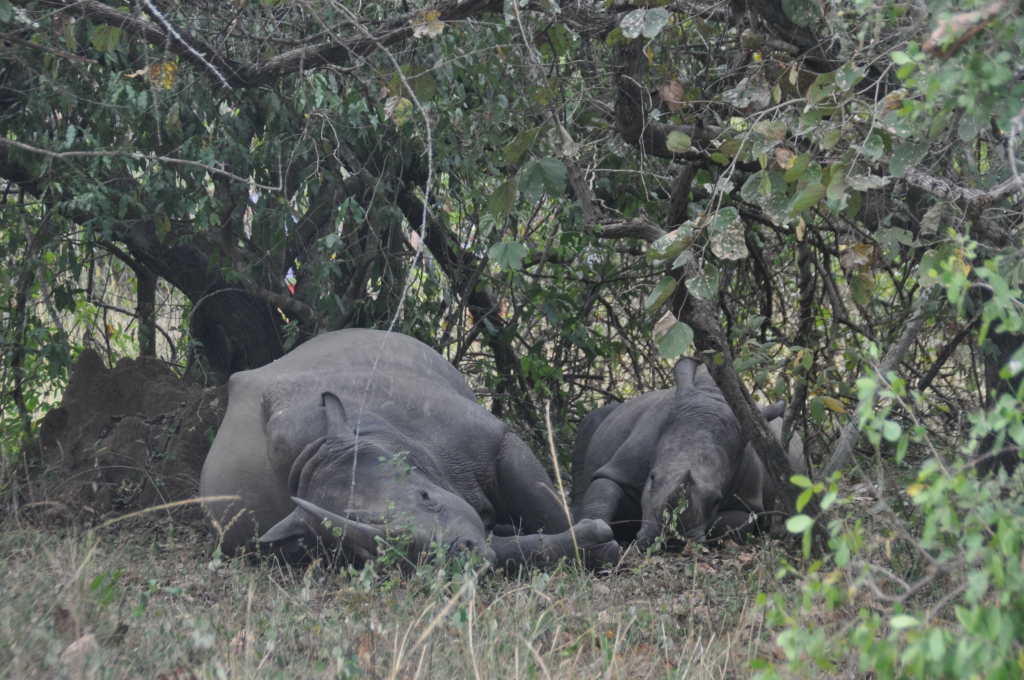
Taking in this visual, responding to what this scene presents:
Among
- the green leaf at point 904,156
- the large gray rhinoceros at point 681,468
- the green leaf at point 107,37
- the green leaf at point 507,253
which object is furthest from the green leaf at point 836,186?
the green leaf at point 107,37

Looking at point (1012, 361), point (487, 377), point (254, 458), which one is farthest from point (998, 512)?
point (487, 377)

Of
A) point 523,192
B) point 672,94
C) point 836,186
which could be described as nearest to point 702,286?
point 836,186

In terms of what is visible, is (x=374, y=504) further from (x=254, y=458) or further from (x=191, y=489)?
(x=191, y=489)

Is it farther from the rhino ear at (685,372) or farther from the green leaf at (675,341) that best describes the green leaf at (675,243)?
the rhino ear at (685,372)

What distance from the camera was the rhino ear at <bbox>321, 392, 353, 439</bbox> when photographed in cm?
469

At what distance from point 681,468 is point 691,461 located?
0.07 meters

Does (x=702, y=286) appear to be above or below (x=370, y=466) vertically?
above

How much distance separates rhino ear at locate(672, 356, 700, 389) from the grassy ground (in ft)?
4.98

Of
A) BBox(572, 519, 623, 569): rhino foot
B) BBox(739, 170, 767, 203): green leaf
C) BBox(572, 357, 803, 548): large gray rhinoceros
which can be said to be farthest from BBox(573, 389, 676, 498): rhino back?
BBox(739, 170, 767, 203): green leaf

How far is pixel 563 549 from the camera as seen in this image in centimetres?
437

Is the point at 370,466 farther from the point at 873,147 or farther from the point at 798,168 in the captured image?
the point at 873,147

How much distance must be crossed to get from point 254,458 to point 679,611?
2.44 m

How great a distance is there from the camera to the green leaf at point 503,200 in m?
3.62

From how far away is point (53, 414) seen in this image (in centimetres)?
595
